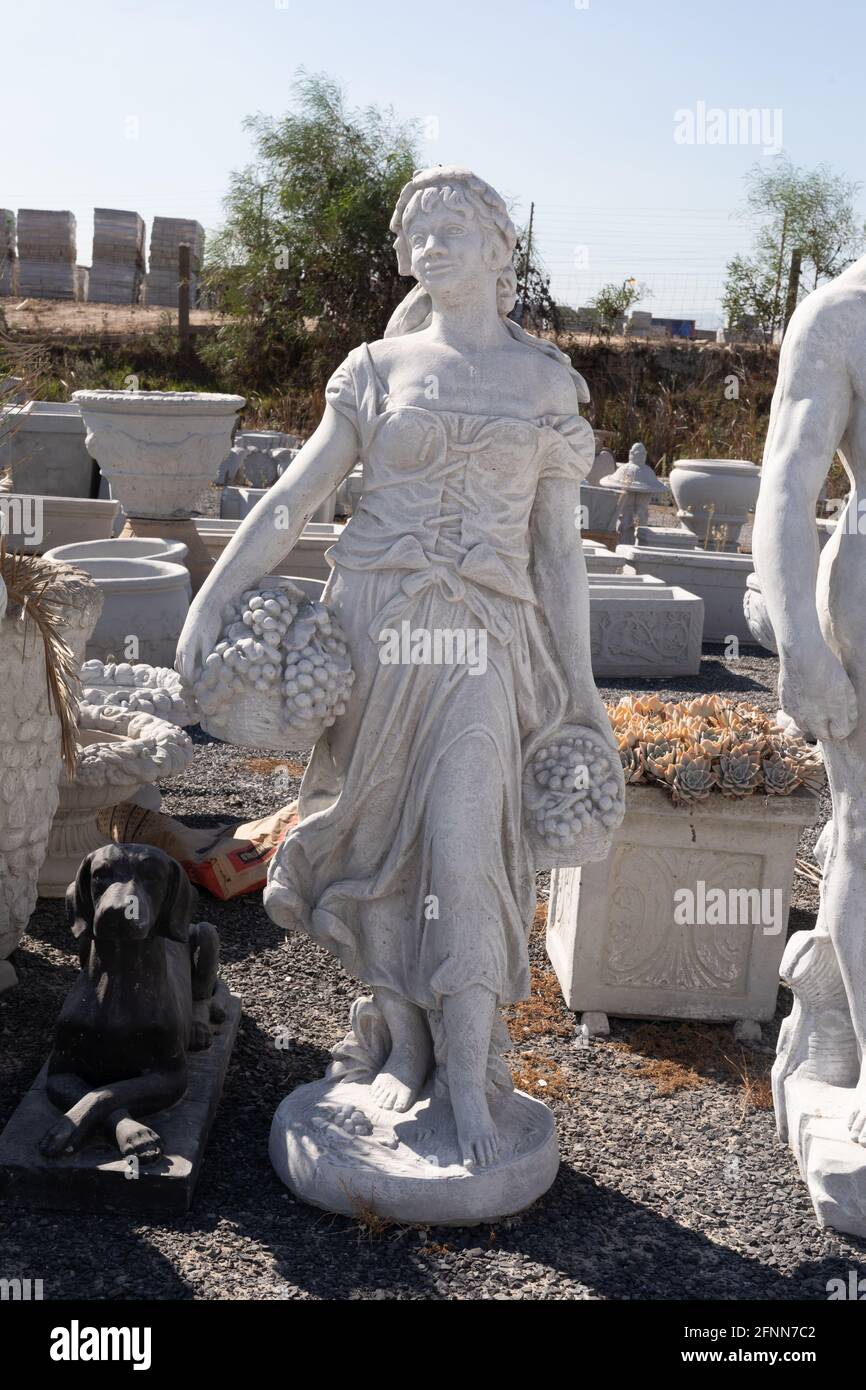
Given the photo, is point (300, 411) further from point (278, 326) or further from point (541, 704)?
point (541, 704)

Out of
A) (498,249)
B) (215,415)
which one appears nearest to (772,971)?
(498,249)

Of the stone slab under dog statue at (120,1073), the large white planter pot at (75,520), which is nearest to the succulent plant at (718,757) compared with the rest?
the stone slab under dog statue at (120,1073)

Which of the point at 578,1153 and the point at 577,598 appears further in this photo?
the point at 578,1153

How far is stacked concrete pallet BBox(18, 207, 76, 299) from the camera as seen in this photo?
24.4 meters

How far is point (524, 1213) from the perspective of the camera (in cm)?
313

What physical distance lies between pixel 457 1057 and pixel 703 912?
1408mm

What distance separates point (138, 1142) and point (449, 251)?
6.96ft

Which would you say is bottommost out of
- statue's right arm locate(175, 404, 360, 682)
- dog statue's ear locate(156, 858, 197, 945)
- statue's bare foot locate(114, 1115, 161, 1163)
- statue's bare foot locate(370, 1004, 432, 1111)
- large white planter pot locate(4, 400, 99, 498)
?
statue's bare foot locate(114, 1115, 161, 1163)

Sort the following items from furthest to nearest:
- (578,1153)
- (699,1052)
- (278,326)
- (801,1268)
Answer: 1. (278,326)
2. (699,1052)
3. (578,1153)
4. (801,1268)

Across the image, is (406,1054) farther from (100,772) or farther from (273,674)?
(100,772)

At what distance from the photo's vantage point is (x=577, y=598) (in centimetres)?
319

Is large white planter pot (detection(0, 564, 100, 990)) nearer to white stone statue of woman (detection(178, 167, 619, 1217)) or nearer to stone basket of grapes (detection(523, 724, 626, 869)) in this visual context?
white stone statue of woman (detection(178, 167, 619, 1217))

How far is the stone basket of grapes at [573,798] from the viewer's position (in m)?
3.10

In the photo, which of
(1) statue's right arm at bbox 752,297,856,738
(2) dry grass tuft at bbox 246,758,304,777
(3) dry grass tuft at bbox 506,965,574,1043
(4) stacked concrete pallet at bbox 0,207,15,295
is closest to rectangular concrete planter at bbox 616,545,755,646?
(2) dry grass tuft at bbox 246,758,304,777
